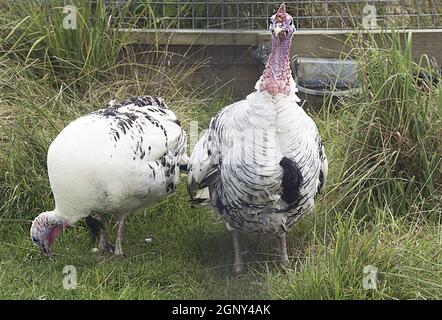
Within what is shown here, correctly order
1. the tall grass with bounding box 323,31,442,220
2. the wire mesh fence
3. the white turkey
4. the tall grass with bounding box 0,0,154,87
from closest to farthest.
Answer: the white turkey < the tall grass with bounding box 323,31,442,220 < the tall grass with bounding box 0,0,154,87 < the wire mesh fence

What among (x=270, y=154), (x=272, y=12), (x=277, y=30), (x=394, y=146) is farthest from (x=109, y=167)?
(x=272, y=12)

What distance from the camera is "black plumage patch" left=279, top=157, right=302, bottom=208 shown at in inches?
194

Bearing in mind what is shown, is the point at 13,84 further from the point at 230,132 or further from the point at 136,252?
the point at 230,132

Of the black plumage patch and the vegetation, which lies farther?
the black plumage patch

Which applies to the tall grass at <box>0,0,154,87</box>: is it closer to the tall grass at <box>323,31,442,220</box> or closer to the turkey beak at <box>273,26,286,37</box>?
the tall grass at <box>323,31,442,220</box>

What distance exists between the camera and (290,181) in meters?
4.96

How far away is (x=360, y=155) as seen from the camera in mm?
5699

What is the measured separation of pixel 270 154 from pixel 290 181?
0.19m

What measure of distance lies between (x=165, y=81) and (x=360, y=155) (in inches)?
74.9

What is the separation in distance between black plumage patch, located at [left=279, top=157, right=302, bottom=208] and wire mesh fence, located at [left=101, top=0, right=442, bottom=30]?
2601mm

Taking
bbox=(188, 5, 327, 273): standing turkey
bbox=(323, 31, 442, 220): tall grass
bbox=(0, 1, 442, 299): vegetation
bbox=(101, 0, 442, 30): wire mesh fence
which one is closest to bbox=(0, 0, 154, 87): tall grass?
bbox=(0, 1, 442, 299): vegetation

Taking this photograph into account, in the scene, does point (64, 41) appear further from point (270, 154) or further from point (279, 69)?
point (270, 154)
